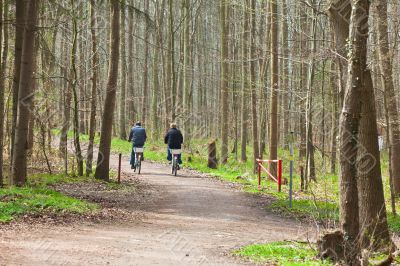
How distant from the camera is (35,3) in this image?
495 inches

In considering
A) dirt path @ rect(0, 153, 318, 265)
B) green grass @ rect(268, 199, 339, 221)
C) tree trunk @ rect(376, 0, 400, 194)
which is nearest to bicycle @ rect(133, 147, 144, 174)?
dirt path @ rect(0, 153, 318, 265)

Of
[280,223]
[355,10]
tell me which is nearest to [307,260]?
[355,10]

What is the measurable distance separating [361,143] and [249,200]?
248 inches

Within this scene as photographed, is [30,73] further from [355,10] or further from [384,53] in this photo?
[384,53]

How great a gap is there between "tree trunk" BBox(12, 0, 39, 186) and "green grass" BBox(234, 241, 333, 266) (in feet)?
21.9

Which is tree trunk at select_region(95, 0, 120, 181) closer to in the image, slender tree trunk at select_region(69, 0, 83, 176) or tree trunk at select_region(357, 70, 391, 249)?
slender tree trunk at select_region(69, 0, 83, 176)

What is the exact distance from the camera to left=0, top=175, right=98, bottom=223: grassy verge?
9586mm

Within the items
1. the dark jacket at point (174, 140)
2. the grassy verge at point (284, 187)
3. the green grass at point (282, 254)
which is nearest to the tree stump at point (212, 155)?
the grassy verge at point (284, 187)

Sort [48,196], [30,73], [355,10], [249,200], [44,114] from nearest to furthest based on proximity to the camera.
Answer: [355,10] < [48,196] < [30,73] < [249,200] < [44,114]

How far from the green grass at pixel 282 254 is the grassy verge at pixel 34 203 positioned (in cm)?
410

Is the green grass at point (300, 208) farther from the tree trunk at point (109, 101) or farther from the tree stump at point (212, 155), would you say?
the tree stump at point (212, 155)

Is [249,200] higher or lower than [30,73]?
lower

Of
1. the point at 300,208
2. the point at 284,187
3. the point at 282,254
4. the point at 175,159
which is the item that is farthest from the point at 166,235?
the point at 175,159

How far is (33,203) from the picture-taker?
1032 cm
